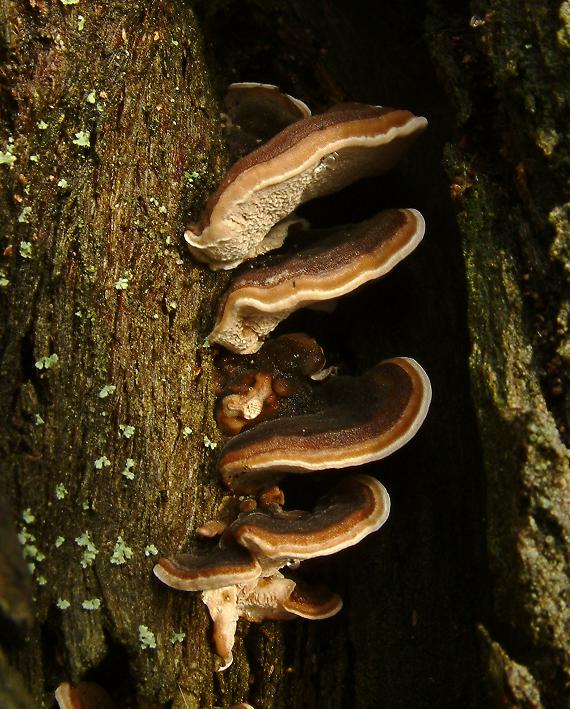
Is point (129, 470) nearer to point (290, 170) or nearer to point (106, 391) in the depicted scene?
point (106, 391)

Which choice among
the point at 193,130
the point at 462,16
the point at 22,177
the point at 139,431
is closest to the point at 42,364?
the point at 139,431

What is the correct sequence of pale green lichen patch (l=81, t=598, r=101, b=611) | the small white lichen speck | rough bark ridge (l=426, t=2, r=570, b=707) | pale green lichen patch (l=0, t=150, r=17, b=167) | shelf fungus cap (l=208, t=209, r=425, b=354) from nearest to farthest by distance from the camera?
1. rough bark ridge (l=426, t=2, r=570, b=707)
2. pale green lichen patch (l=81, t=598, r=101, b=611)
3. shelf fungus cap (l=208, t=209, r=425, b=354)
4. pale green lichen patch (l=0, t=150, r=17, b=167)
5. the small white lichen speck

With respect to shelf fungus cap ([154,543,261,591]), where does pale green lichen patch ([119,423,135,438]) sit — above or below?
above

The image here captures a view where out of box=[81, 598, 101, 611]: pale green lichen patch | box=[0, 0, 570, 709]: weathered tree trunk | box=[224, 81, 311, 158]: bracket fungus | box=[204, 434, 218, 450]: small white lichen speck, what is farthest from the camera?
box=[224, 81, 311, 158]: bracket fungus

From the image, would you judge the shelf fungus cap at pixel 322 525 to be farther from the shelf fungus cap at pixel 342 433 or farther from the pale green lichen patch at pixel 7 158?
the pale green lichen patch at pixel 7 158

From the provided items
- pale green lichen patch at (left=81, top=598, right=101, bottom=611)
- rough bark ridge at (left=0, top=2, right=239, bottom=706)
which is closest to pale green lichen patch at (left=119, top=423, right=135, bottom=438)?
rough bark ridge at (left=0, top=2, right=239, bottom=706)

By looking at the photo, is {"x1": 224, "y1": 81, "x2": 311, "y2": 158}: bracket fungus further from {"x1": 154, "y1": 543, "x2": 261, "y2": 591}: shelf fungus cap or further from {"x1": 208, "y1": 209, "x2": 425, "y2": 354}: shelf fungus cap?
{"x1": 154, "y1": 543, "x2": 261, "y2": 591}: shelf fungus cap

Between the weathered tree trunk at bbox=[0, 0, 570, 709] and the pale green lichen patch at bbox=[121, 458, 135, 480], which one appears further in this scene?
the pale green lichen patch at bbox=[121, 458, 135, 480]

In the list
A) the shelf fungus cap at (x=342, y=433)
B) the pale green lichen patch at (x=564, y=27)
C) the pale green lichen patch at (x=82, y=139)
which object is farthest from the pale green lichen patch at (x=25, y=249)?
the pale green lichen patch at (x=564, y=27)
